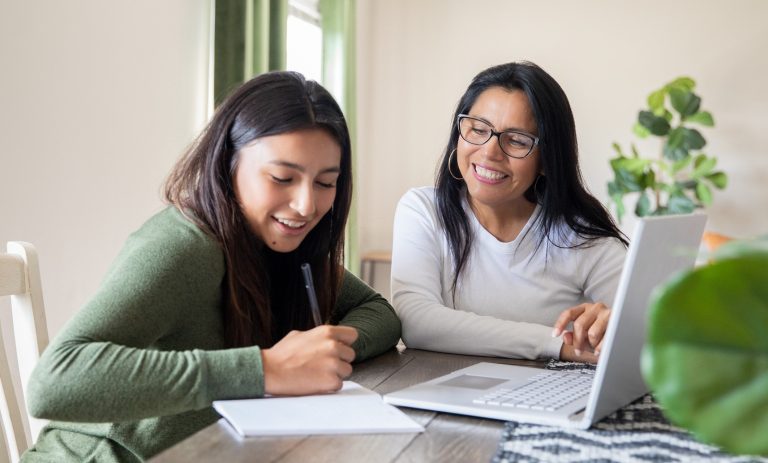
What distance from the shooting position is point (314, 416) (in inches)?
35.3

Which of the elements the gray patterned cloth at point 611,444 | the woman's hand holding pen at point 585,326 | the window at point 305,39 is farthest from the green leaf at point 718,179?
the gray patterned cloth at point 611,444

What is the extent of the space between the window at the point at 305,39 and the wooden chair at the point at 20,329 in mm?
2805

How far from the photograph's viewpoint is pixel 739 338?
31 cm

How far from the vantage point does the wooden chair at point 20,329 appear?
1.20 metres

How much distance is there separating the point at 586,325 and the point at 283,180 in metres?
0.51

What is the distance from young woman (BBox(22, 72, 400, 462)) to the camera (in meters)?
0.93

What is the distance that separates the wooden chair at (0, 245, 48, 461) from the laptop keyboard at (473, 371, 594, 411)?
70 centimetres

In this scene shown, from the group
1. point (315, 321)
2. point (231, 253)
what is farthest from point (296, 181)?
point (315, 321)

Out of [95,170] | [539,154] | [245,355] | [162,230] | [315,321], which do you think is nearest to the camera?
[245,355]

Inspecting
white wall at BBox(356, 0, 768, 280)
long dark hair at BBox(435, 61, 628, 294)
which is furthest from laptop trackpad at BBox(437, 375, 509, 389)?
white wall at BBox(356, 0, 768, 280)

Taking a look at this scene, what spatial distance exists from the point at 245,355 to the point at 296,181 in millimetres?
335

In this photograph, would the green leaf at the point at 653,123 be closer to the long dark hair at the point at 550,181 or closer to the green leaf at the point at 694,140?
the green leaf at the point at 694,140

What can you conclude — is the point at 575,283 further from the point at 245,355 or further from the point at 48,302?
the point at 48,302

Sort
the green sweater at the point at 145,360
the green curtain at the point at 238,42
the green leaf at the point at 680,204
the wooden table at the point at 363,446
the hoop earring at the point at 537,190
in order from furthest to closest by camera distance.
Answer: the green leaf at the point at 680,204, the green curtain at the point at 238,42, the hoop earring at the point at 537,190, the green sweater at the point at 145,360, the wooden table at the point at 363,446
